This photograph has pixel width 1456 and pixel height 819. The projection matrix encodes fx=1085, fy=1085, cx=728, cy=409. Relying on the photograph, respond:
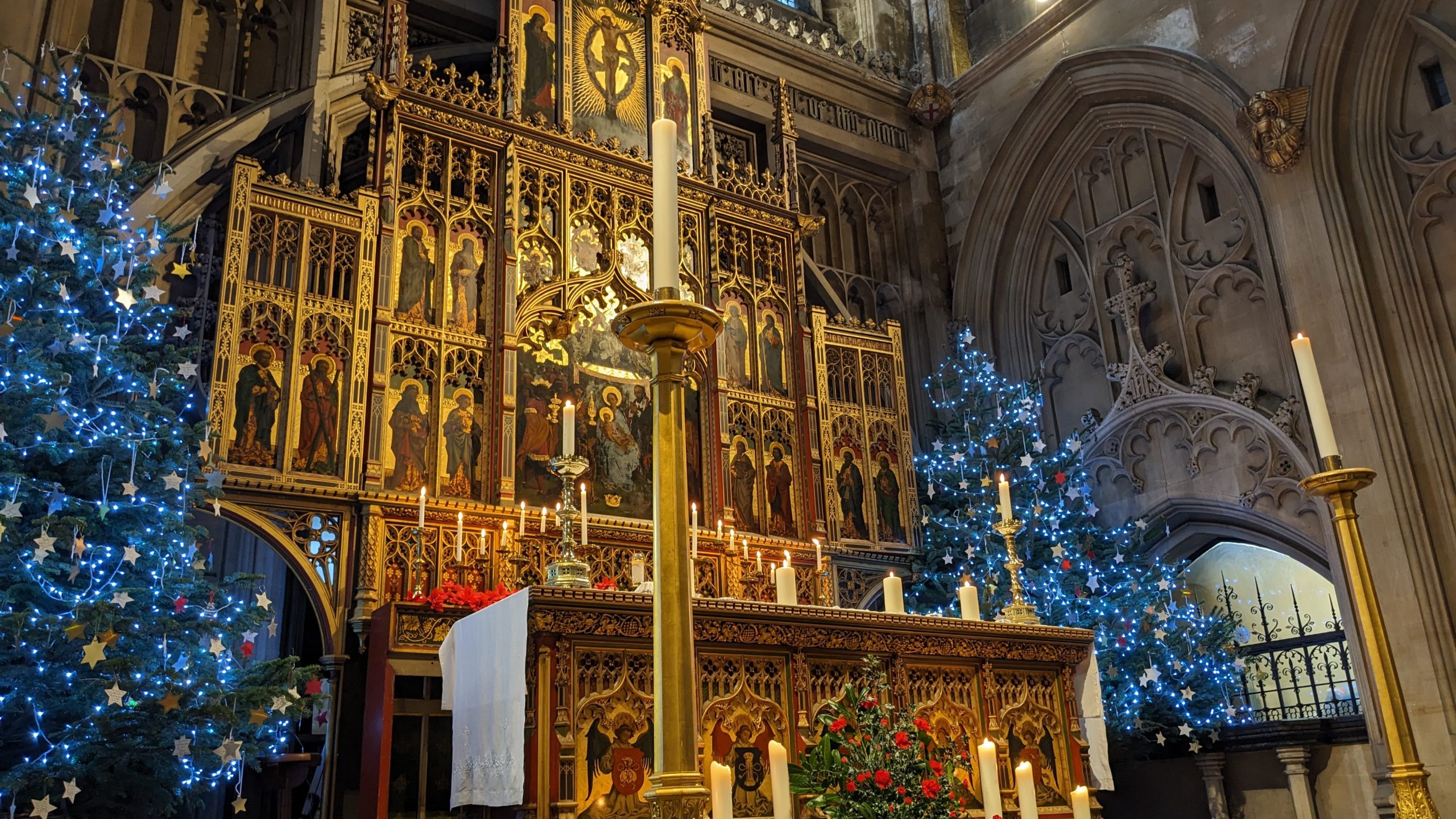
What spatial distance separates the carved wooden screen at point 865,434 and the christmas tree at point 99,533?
5613 mm

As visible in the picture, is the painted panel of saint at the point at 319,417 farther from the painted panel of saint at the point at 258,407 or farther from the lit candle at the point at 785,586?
the lit candle at the point at 785,586

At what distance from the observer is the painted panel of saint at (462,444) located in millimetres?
8492

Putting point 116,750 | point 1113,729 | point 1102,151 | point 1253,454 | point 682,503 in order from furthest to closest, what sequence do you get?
1. point 1102,151
2. point 1253,454
3. point 1113,729
4. point 116,750
5. point 682,503

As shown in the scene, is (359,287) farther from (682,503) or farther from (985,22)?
(985,22)

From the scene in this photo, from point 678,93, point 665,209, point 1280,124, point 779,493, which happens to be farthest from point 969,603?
point 1280,124

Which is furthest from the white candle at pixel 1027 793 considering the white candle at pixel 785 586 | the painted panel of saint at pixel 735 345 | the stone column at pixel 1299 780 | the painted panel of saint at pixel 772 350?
the stone column at pixel 1299 780

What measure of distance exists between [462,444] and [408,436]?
443 millimetres

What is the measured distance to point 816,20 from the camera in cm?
1486

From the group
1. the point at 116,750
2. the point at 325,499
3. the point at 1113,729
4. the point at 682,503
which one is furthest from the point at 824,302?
the point at 682,503

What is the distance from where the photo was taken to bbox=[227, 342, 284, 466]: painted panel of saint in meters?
7.63

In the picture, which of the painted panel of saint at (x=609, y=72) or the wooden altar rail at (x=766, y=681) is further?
the painted panel of saint at (x=609, y=72)

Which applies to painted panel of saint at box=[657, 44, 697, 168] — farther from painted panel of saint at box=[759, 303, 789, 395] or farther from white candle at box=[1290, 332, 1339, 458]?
white candle at box=[1290, 332, 1339, 458]

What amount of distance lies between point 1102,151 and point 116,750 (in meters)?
12.0

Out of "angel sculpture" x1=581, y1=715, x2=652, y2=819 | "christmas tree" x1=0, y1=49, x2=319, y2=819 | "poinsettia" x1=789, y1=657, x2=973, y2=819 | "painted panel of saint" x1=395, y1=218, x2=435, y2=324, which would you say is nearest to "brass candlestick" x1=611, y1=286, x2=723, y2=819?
"poinsettia" x1=789, y1=657, x2=973, y2=819
